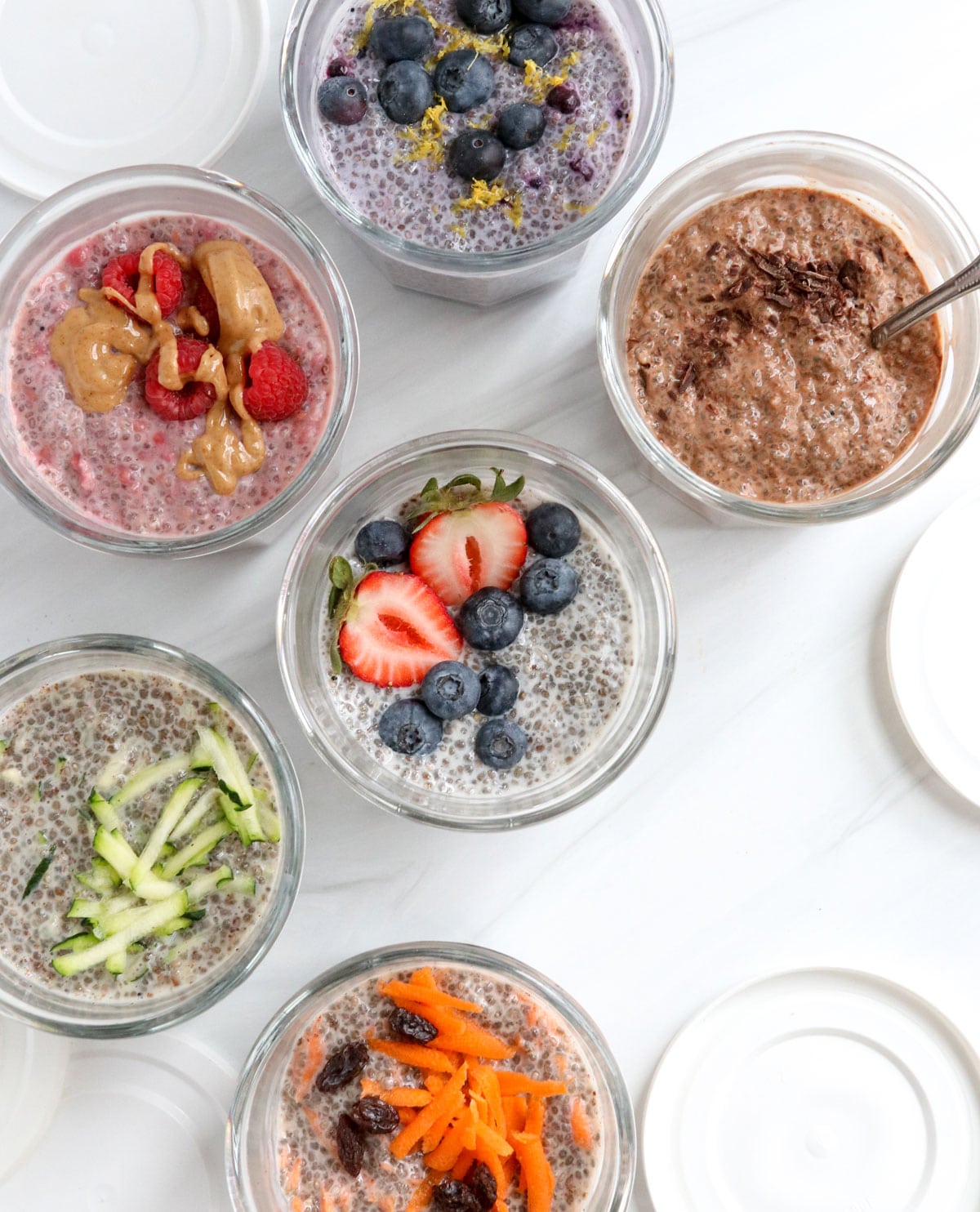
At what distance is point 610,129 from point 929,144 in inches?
23.0

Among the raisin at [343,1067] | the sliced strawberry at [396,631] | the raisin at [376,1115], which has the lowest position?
the raisin at [376,1115]

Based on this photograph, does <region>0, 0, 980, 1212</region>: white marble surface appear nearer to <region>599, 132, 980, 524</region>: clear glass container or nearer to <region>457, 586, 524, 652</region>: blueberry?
<region>599, 132, 980, 524</region>: clear glass container

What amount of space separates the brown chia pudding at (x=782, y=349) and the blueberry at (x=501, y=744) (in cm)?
48

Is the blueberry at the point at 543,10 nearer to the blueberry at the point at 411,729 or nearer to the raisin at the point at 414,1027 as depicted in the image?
the blueberry at the point at 411,729

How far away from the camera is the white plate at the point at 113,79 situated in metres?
1.74

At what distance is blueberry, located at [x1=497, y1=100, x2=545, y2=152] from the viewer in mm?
1525

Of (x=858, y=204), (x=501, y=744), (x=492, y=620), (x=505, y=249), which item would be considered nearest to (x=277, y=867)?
(x=501, y=744)

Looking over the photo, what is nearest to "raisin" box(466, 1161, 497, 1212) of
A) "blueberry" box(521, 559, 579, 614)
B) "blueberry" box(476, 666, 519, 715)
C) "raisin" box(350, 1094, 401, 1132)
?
"raisin" box(350, 1094, 401, 1132)

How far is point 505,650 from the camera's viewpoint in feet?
5.31

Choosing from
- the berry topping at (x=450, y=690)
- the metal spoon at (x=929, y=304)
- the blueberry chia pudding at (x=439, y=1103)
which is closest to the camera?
the metal spoon at (x=929, y=304)

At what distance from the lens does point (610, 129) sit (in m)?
1.62

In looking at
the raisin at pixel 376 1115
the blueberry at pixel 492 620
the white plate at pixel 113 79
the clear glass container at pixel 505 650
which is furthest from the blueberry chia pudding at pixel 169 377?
the raisin at pixel 376 1115

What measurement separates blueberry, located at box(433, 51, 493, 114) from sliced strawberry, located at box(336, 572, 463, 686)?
2.24ft

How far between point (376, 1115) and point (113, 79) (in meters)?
1.67
